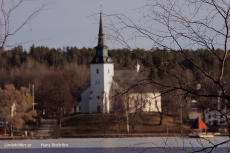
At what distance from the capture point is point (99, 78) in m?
62.5

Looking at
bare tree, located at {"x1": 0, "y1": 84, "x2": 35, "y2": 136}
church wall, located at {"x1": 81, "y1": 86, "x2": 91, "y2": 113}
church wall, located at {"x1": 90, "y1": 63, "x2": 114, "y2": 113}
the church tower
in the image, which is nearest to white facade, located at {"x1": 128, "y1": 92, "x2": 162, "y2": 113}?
bare tree, located at {"x1": 0, "y1": 84, "x2": 35, "y2": 136}

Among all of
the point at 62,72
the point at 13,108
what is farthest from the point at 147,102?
the point at 62,72

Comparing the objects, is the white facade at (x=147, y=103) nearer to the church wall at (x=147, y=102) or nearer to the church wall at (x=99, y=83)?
the church wall at (x=147, y=102)

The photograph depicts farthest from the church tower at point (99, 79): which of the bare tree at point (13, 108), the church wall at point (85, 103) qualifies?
the bare tree at point (13, 108)

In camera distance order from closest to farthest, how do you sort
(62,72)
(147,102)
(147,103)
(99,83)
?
(147,102), (147,103), (99,83), (62,72)

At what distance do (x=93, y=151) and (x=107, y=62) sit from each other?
1175 inches

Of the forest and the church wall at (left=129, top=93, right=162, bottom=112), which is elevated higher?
the forest

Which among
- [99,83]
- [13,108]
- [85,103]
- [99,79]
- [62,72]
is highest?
[62,72]

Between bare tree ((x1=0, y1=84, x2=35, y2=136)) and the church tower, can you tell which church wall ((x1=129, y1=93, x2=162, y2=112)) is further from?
the church tower

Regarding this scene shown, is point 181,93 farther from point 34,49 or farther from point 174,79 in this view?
point 34,49

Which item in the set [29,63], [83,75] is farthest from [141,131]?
[29,63]

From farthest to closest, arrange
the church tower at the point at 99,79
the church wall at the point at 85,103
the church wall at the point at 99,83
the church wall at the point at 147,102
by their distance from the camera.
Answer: the church wall at the point at 85,103 < the church wall at the point at 99,83 < the church tower at the point at 99,79 < the church wall at the point at 147,102

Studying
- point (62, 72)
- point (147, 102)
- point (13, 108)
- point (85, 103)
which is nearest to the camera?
point (147, 102)

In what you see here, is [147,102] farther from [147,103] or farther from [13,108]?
[13,108]
